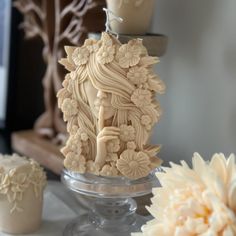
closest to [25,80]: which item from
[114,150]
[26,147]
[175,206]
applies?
[26,147]

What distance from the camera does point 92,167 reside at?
0.58 meters

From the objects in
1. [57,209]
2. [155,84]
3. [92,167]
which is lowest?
[57,209]

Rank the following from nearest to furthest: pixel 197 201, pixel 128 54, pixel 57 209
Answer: pixel 197 201, pixel 128 54, pixel 57 209

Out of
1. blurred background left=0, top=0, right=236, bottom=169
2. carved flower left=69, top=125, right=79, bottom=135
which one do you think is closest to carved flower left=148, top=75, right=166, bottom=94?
carved flower left=69, top=125, right=79, bottom=135

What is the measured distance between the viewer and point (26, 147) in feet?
3.26

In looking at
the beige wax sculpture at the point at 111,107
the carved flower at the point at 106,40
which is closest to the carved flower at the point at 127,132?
→ the beige wax sculpture at the point at 111,107

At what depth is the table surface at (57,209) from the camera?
66 cm

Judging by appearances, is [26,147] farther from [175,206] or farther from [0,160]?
[175,206]

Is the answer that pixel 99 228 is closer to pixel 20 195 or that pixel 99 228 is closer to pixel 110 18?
pixel 20 195

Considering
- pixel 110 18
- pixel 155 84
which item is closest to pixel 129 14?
pixel 110 18

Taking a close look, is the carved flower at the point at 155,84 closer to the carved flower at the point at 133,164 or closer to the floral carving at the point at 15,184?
the carved flower at the point at 133,164

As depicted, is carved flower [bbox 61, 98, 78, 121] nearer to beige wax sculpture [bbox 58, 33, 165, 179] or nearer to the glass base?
beige wax sculpture [bbox 58, 33, 165, 179]

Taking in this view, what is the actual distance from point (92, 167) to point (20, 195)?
0.11 m

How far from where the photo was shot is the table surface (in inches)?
25.9
